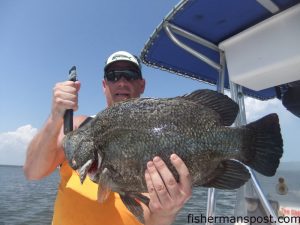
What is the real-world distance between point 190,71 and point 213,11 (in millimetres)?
1566

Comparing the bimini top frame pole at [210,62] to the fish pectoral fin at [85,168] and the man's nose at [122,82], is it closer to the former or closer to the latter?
the man's nose at [122,82]

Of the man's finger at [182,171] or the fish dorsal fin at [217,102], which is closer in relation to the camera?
the man's finger at [182,171]

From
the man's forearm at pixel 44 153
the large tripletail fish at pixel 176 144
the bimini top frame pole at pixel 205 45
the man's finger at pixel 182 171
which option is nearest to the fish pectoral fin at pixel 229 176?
the large tripletail fish at pixel 176 144

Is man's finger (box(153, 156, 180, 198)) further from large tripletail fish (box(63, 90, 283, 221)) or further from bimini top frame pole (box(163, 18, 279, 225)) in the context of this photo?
bimini top frame pole (box(163, 18, 279, 225))

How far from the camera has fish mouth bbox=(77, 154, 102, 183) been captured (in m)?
2.15

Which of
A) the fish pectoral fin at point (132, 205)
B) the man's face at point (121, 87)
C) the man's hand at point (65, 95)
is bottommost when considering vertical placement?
the fish pectoral fin at point (132, 205)

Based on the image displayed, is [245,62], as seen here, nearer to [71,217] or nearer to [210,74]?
[210,74]

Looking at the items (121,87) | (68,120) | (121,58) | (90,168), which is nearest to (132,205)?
(90,168)

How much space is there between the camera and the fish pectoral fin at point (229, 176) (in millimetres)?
2146

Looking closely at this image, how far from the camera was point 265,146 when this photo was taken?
2.11 metres

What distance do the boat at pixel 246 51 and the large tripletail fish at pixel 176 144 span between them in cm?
165

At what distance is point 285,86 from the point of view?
4.81 metres

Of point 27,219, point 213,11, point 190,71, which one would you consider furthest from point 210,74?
point 27,219

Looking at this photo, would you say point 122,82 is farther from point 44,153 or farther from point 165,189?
point 165,189
